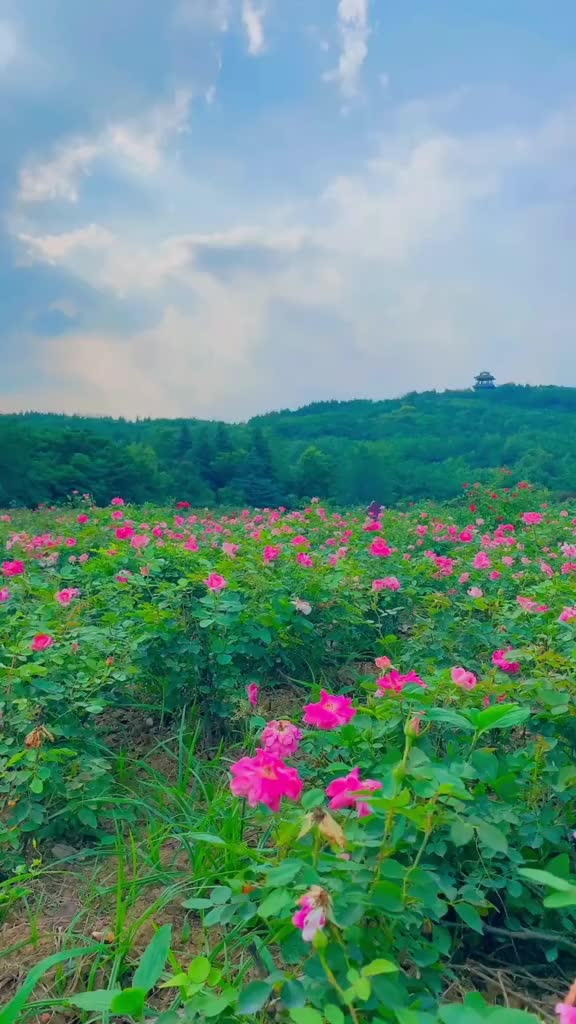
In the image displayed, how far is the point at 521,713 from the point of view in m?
1.15

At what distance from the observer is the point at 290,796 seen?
1.03 meters

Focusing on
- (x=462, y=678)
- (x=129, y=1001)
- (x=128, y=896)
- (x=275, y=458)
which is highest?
(x=275, y=458)

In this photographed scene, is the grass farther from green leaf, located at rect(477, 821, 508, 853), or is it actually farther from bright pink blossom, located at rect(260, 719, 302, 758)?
green leaf, located at rect(477, 821, 508, 853)

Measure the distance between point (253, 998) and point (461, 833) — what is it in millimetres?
350

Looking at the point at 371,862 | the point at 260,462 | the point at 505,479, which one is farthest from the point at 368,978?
the point at 260,462

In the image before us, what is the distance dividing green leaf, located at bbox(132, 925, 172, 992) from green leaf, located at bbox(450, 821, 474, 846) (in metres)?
0.41

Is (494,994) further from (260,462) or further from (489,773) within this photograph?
(260,462)

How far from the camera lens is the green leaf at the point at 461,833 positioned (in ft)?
3.27

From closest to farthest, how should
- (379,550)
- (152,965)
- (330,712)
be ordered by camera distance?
1. (152,965)
2. (330,712)
3. (379,550)

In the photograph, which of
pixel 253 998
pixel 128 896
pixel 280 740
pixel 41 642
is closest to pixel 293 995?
pixel 253 998

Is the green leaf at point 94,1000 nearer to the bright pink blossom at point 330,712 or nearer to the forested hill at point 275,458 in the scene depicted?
the bright pink blossom at point 330,712

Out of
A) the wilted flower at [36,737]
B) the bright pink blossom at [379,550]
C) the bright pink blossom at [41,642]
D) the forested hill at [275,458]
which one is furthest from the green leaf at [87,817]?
the forested hill at [275,458]

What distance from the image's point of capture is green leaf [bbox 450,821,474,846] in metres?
1.00

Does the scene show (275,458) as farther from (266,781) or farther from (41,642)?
(266,781)
